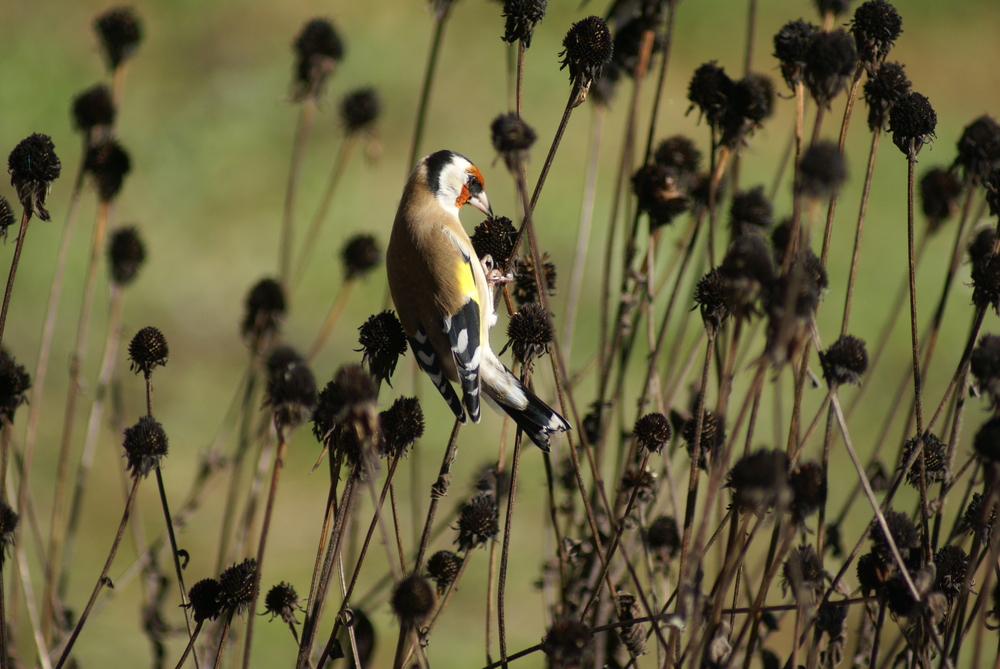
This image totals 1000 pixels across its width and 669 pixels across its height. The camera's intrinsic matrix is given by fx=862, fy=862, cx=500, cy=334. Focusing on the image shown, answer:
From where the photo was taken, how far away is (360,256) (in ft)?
9.73

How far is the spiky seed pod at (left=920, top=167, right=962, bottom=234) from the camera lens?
252 centimetres

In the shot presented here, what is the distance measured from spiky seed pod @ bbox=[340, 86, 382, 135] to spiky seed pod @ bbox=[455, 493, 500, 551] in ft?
6.61

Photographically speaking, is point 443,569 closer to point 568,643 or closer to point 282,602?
point 282,602

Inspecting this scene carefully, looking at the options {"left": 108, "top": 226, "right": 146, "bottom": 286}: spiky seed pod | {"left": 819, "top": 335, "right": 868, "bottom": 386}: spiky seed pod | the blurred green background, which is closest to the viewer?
{"left": 819, "top": 335, "right": 868, "bottom": 386}: spiky seed pod

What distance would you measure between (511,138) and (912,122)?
943 millimetres

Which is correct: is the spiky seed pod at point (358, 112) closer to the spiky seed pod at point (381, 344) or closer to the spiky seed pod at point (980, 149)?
the spiky seed pod at point (381, 344)

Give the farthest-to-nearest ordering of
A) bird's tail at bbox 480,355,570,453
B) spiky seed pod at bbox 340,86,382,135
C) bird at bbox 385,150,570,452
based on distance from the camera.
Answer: spiky seed pod at bbox 340,86,382,135 < bird at bbox 385,150,570,452 < bird's tail at bbox 480,355,570,453

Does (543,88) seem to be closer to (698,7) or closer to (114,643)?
(698,7)

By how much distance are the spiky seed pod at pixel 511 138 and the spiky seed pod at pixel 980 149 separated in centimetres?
107

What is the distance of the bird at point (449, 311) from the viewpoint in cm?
250

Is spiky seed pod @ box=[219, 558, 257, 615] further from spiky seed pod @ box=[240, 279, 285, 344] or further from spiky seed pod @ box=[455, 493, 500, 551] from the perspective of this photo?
spiky seed pod @ box=[240, 279, 285, 344]

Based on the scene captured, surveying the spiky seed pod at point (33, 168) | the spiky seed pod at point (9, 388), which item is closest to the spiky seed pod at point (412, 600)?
the spiky seed pod at point (9, 388)

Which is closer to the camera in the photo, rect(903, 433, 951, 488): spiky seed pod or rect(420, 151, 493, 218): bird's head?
rect(903, 433, 951, 488): spiky seed pod

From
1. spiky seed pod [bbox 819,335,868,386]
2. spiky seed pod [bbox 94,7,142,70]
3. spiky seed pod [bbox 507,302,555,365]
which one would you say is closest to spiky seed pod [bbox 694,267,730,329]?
spiky seed pod [bbox 819,335,868,386]
